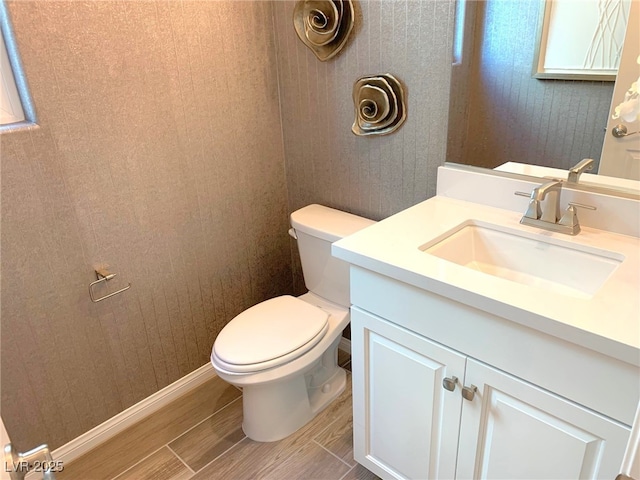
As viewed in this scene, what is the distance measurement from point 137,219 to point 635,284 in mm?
1519

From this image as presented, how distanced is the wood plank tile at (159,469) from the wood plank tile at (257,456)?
7 centimetres

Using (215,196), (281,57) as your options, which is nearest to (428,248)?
(215,196)

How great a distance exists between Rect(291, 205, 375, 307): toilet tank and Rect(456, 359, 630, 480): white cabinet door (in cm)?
78

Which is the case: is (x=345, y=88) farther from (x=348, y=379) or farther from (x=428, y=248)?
(x=348, y=379)

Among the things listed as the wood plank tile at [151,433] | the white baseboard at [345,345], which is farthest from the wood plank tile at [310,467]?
the white baseboard at [345,345]

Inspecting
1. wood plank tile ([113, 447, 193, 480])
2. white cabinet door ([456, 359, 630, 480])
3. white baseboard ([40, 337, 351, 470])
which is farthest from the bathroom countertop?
white baseboard ([40, 337, 351, 470])

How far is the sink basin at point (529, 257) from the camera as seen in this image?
47.8 inches

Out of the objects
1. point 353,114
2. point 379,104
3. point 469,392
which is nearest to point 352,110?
point 353,114

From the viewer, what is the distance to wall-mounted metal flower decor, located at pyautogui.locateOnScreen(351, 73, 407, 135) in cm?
162

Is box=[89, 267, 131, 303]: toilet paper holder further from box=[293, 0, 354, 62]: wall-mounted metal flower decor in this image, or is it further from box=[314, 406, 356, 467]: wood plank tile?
box=[293, 0, 354, 62]: wall-mounted metal flower decor

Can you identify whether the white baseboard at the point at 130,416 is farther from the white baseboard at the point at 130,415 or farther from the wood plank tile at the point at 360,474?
the wood plank tile at the point at 360,474

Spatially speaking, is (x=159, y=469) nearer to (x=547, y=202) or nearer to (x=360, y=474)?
(x=360, y=474)

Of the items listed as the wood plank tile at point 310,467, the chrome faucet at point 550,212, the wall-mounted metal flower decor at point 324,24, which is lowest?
the wood plank tile at point 310,467

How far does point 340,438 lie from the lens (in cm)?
181
